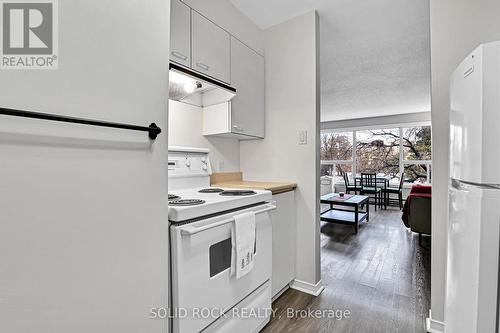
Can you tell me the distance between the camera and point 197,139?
6.44 feet

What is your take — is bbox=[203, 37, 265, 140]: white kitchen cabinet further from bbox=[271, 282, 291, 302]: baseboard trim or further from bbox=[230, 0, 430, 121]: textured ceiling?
bbox=[271, 282, 291, 302]: baseboard trim

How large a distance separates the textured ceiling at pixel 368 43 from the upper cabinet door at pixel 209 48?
0.43 metres

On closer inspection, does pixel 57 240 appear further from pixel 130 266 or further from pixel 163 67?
pixel 163 67

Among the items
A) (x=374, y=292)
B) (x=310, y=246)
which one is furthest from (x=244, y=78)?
(x=374, y=292)

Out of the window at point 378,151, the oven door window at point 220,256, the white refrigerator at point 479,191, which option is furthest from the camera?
the window at point 378,151

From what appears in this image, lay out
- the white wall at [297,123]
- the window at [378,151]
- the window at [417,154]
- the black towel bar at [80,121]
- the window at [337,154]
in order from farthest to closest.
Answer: the window at [337,154] → the window at [378,151] → the window at [417,154] → the white wall at [297,123] → the black towel bar at [80,121]

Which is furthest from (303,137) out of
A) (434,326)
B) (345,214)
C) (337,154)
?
(337,154)

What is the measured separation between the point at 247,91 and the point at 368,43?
1.61 metres

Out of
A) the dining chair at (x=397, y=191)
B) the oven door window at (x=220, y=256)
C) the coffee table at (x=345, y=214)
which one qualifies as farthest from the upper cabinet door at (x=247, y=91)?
the dining chair at (x=397, y=191)

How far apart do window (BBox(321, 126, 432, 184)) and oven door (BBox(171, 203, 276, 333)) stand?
638cm

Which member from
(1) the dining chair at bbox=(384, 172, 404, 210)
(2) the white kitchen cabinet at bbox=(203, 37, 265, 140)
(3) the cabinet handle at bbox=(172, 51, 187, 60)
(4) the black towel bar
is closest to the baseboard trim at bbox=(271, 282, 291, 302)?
(2) the white kitchen cabinet at bbox=(203, 37, 265, 140)

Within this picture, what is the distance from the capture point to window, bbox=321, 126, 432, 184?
615cm

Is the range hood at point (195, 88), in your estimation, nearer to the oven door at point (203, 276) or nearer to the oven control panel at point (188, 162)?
the oven control panel at point (188, 162)

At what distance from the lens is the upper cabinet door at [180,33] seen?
Answer: 1440 millimetres
